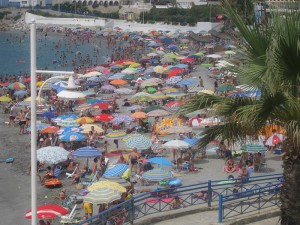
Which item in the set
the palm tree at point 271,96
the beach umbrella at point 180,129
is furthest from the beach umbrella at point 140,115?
the palm tree at point 271,96

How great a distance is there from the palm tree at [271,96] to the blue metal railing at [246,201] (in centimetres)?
275

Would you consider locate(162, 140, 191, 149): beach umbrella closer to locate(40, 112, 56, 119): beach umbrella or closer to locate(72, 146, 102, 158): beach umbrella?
locate(72, 146, 102, 158): beach umbrella

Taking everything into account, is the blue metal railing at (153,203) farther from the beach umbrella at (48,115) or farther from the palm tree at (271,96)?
the beach umbrella at (48,115)

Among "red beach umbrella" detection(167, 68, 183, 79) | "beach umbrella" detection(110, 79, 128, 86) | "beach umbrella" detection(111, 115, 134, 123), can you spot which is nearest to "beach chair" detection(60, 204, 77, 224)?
"beach umbrella" detection(111, 115, 134, 123)

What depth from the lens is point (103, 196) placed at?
41.3 ft

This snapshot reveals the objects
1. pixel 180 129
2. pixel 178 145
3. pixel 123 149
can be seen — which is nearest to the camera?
pixel 178 145

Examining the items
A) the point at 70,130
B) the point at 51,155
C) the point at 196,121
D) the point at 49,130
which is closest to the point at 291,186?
the point at 51,155

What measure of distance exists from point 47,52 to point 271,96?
236ft

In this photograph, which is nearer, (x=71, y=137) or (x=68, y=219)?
(x=68, y=219)

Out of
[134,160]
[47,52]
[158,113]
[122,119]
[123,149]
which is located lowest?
[123,149]

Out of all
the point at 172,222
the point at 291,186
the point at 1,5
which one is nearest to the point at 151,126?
the point at 172,222

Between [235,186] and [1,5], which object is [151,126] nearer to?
[235,186]

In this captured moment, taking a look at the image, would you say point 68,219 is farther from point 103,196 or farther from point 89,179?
point 89,179

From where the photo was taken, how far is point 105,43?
8388 centimetres
